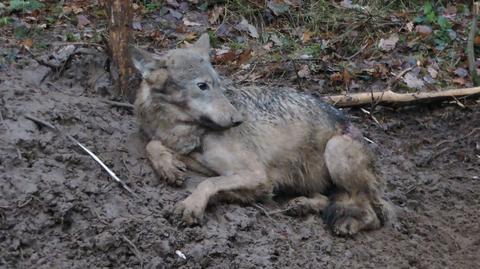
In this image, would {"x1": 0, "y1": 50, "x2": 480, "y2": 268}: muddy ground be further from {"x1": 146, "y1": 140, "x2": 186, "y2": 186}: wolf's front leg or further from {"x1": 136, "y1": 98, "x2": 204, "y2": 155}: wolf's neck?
{"x1": 136, "y1": 98, "x2": 204, "y2": 155}: wolf's neck

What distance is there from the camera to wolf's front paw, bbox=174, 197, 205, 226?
559 centimetres

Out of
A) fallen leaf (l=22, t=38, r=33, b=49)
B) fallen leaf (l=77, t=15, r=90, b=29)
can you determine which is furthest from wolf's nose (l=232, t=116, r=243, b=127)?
fallen leaf (l=77, t=15, r=90, b=29)

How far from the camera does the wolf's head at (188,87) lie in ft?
20.1

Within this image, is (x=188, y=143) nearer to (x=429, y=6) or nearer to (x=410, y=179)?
(x=410, y=179)

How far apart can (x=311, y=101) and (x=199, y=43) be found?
116 cm

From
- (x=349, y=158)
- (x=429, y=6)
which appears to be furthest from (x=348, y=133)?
(x=429, y=6)

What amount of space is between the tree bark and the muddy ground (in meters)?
0.22

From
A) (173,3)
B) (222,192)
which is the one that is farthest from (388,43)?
(222,192)

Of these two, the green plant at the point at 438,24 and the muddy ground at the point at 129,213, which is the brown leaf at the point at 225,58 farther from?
the green plant at the point at 438,24

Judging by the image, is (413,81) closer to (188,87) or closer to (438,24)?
(438,24)

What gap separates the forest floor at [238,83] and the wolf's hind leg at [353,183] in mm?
167

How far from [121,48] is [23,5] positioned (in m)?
2.69

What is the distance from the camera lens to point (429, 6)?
11.1m

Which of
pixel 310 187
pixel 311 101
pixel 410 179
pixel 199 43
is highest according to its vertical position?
pixel 199 43
